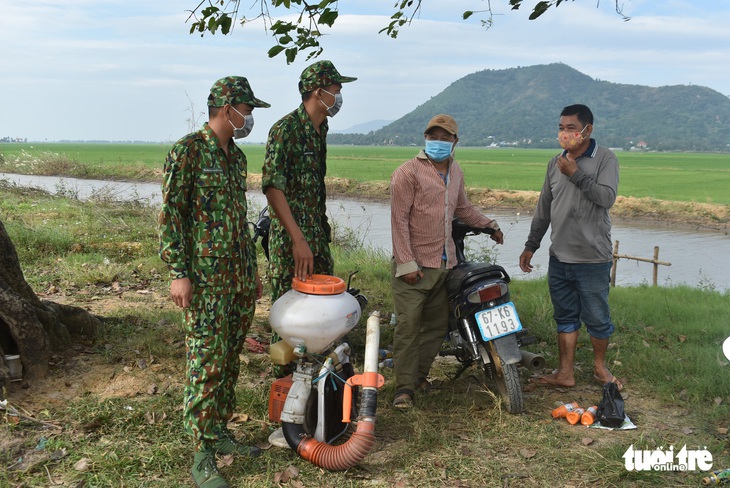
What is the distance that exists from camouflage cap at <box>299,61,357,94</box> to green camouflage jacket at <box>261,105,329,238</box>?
0.61ft

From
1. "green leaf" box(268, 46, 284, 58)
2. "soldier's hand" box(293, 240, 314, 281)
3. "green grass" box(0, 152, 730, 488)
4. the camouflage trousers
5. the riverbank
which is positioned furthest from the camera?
the riverbank

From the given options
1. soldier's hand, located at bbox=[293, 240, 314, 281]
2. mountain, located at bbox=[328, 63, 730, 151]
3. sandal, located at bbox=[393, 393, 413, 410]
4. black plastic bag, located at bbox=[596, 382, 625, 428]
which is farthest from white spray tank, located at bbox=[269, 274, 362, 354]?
mountain, located at bbox=[328, 63, 730, 151]

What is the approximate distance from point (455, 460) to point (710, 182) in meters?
40.9

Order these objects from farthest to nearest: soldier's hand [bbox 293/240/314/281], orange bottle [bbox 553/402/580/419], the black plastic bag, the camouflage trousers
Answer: orange bottle [bbox 553/402/580/419] → the black plastic bag → soldier's hand [bbox 293/240/314/281] → the camouflage trousers

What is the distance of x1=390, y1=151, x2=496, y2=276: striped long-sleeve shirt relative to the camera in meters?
4.20

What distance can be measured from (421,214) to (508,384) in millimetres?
1214

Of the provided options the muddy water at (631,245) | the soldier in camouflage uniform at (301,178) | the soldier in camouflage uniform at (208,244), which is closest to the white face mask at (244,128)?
the soldier in camouflage uniform at (208,244)

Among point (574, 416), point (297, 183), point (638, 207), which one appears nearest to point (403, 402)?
point (574, 416)

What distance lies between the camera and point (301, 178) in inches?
165

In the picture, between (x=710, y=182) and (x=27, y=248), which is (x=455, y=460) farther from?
(x=710, y=182)

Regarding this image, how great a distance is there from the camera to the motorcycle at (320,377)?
11.0 feet

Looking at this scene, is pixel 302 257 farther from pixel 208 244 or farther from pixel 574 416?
pixel 574 416

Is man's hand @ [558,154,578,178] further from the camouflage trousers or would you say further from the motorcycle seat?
the camouflage trousers

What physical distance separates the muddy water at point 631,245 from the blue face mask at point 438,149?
247 inches
